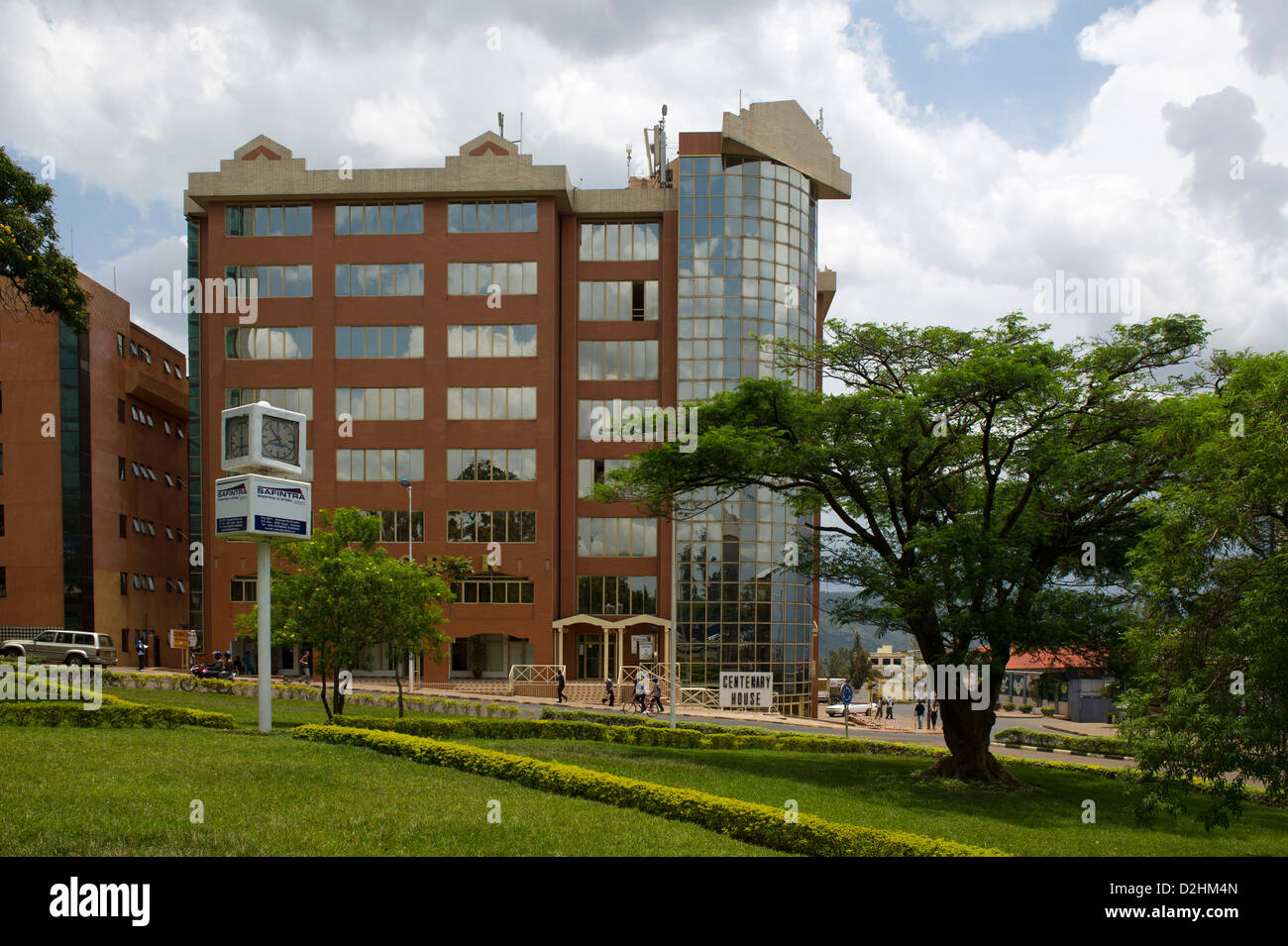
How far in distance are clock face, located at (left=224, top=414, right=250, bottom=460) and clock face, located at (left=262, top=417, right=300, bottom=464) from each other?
1.25ft

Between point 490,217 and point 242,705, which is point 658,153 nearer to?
point 490,217

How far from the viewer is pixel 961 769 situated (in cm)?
2416

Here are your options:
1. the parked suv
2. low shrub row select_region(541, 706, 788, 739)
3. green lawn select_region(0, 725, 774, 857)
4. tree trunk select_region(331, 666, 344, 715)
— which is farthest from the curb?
the parked suv

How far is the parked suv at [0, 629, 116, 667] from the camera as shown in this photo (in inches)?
1674

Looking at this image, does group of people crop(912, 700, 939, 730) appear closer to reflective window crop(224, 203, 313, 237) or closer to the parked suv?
the parked suv

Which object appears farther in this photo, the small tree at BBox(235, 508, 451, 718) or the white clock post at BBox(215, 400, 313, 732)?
the small tree at BBox(235, 508, 451, 718)

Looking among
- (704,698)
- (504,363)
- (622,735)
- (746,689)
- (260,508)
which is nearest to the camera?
(260,508)

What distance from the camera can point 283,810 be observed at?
12.2 meters

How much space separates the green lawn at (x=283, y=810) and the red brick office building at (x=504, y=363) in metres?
37.1

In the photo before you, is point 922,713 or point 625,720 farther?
point 922,713

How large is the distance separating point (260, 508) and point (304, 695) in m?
17.9

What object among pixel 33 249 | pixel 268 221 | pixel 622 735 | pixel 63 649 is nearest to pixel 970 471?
pixel 622 735

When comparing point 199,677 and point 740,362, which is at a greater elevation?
point 740,362

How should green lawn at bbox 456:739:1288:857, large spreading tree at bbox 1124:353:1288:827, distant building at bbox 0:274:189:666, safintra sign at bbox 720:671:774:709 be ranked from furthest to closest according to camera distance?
1. distant building at bbox 0:274:189:666
2. safintra sign at bbox 720:671:774:709
3. green lawn at bbox 456:739:1288:857
4. large spreading tree at bbox 1124:353:1288:827
